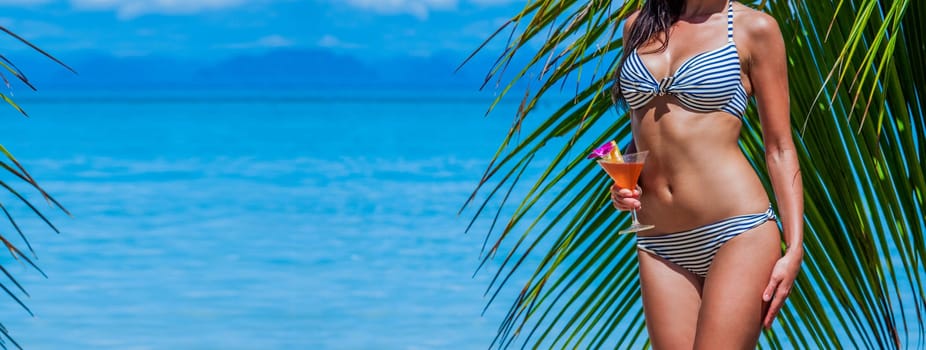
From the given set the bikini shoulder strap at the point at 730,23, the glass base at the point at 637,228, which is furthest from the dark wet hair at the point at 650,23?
the glass base at the point at 637,228

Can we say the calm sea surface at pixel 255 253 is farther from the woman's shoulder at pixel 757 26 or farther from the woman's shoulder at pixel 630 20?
the woman's shoulder at pixel 757 26

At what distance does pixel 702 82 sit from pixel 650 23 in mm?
193

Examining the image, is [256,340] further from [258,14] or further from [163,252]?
[258,14]

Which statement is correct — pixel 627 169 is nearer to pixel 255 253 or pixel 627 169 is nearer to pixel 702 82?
pixel 702 82

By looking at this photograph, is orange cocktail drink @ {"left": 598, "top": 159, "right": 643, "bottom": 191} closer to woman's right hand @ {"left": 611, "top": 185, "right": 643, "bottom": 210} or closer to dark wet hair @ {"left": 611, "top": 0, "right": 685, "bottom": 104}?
woman's right hand @ {"left": 611, "top": 185, "right": 643, "bottom": 210}

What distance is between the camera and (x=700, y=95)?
85.2 inches

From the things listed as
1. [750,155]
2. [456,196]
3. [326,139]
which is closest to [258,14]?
[326,139]

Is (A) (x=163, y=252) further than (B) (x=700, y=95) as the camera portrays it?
Yes

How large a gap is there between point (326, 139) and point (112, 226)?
14.9 meters

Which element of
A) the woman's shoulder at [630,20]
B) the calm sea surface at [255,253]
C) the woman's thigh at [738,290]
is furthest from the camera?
the calm sea surface at [255,253]

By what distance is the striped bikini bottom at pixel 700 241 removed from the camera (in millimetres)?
2113

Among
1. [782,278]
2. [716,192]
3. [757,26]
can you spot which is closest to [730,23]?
[757,26]

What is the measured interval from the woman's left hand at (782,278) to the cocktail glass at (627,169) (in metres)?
0.24

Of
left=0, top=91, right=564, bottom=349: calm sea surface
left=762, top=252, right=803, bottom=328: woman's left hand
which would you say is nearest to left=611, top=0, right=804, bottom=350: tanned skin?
left=762, top=252, right=803, bottom=328: woman's left hand
